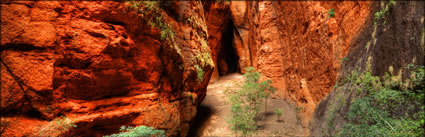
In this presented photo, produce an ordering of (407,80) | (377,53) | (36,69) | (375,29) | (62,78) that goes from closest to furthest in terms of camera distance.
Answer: (407,80)
(36,69)
(62,78)
(377,53)
(375,29)

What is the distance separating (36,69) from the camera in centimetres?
343

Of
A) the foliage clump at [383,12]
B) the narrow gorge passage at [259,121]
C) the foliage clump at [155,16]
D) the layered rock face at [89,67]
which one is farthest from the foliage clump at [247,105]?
the foliage clump at [383,12]

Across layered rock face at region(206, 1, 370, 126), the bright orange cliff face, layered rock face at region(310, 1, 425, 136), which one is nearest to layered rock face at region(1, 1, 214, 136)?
the bright orange cliff face

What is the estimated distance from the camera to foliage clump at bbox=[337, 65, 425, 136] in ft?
8.82

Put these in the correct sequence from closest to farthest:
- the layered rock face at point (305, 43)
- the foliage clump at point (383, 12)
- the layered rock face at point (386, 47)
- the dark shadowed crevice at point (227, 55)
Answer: the layered rock face at point (386, 47) < the foliage clump at point (383, 12) < the layered rock face at point (305, 43) < the dark shadowed crevice at point (227, 55)

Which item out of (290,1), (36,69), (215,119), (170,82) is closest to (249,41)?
(290,1)

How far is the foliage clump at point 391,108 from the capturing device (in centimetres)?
Answer: 269

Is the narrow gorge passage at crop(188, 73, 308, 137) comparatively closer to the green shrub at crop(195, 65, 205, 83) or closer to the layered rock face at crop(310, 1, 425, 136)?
the green shrub at crop(195, 65, 205, 83)

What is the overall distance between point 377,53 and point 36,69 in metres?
8.02

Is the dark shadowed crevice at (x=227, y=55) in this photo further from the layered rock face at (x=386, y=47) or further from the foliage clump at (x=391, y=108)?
the foliage clump at (x=391, y=108)

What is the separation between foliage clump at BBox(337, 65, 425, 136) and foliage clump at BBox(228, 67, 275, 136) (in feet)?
17.2

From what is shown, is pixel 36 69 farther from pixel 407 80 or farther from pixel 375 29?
pixel 375 29

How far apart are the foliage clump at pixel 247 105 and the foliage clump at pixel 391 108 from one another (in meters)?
5.25


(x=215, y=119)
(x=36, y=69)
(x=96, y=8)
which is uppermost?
(x=96, y=8)
